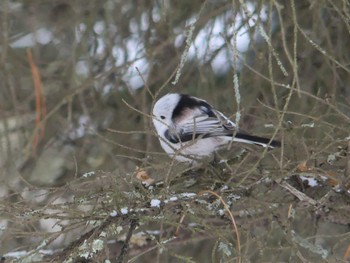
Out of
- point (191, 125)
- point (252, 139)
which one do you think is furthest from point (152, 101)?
point (252, 139)

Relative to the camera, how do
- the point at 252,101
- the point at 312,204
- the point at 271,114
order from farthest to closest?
1. the point at 252,101
2. the point at 271,114
3. the point at 312,204

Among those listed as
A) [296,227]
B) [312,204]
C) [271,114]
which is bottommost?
[296,227]

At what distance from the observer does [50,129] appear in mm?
4262

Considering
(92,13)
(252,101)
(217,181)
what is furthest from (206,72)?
(217,181)

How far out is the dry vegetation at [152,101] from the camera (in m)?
2.48

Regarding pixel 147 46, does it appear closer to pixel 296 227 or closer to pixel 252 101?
pixel 252 101

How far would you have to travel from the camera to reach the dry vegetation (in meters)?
2.48

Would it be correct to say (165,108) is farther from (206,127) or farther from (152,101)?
(206,127)

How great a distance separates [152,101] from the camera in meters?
3.16

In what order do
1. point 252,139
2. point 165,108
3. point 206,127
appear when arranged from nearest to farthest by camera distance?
point 252,139 < point 206,127 < point 165,108

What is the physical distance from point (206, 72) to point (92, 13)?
0.60 meters

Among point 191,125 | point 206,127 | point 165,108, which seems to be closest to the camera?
point 206,127

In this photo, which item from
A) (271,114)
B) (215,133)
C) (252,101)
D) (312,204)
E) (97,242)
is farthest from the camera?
(252,101)

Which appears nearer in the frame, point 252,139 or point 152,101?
point 252,139
